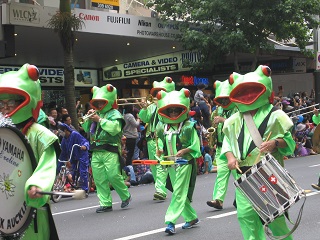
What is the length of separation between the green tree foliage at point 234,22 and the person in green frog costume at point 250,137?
14.7 metres

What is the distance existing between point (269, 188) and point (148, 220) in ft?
14.0

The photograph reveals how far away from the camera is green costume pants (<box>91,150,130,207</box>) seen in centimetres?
1058

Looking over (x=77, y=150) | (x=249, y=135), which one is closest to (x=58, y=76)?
(x=77, y=150)

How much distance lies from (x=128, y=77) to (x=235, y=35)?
6490mm

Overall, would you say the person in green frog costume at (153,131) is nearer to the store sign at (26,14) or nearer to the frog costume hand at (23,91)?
the store sign at (26,14)

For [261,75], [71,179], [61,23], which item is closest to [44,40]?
[61,23]

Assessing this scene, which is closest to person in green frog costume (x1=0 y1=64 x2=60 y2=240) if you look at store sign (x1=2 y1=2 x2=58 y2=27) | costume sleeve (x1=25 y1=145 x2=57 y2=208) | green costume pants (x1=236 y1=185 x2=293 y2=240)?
costume sleeve (x1=25 y1=145 x2=57 y2=208)

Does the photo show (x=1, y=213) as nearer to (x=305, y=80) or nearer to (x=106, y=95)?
(x=106, y=95)

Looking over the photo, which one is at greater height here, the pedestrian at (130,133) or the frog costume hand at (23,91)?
the frog costume hand at (23,91)

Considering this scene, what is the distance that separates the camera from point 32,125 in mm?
5012

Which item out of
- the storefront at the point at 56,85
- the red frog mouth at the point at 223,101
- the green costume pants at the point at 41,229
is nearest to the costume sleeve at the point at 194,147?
the red frog mouth at the point at 223,101

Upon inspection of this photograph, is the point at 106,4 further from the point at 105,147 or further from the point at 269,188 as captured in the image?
the point at 269,188

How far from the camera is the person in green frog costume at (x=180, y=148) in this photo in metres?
8.56

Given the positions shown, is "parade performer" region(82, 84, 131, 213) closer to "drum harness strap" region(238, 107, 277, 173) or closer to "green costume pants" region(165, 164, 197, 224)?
"green costume pants" region(165, 164, 197, 224)
